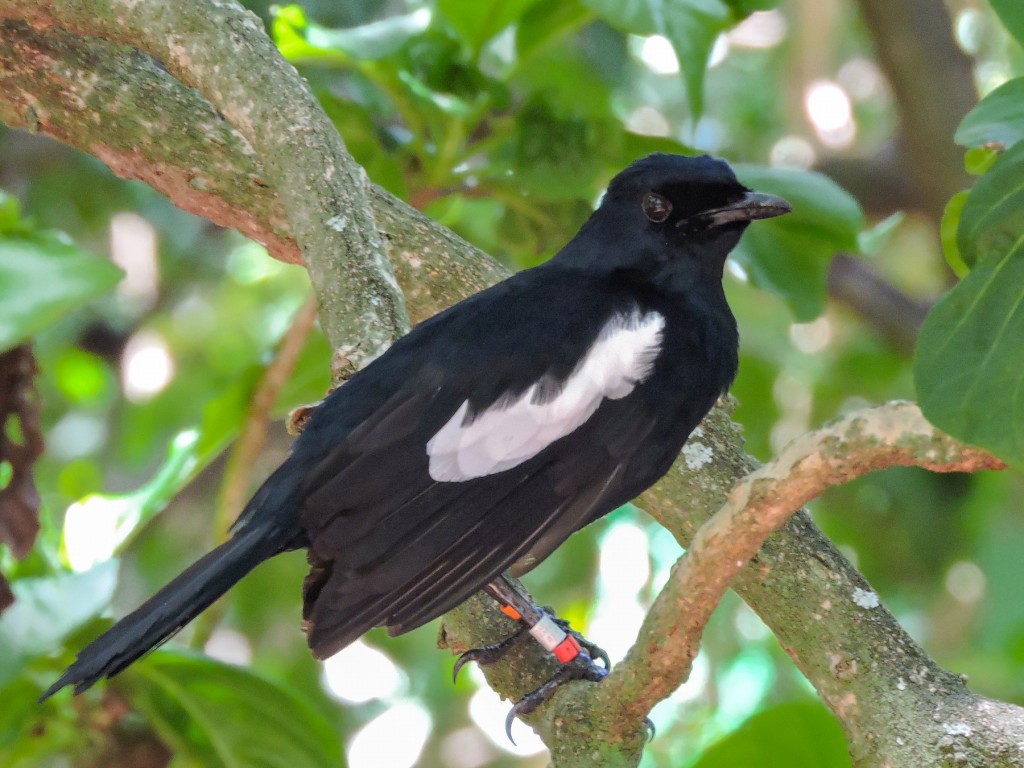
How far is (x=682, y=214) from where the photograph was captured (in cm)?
270

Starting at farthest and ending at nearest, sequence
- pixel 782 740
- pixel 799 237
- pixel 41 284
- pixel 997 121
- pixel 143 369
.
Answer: pixel 143 369 → pixel 799 237 → pixel 41 284 → pixel 782 740 → pixel 997 121

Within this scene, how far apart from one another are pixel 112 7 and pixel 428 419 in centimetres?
105

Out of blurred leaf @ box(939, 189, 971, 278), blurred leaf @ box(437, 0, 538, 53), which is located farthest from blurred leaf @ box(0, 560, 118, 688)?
blurred leaf @ box(939, 189, 971, 278)

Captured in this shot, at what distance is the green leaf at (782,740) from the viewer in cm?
247

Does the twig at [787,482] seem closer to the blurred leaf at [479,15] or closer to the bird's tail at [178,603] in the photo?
the bird's tail at [178,603]

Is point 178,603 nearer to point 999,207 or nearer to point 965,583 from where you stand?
Result: point 999,207

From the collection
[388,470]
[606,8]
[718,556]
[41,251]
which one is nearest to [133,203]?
[41,251]

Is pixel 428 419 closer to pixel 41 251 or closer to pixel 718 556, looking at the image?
pixel 718 556

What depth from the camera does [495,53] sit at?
468 centimetres

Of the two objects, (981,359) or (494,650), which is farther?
(494,650)

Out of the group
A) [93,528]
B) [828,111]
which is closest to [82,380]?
[93,528]

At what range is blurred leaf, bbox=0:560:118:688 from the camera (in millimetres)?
2826

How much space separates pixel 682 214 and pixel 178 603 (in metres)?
1.32

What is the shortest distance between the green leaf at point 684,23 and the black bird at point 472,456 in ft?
1.33
